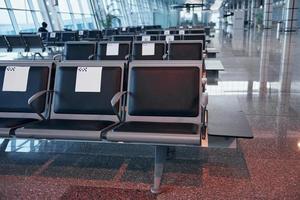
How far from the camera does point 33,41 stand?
977 cm

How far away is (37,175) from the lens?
108 inches

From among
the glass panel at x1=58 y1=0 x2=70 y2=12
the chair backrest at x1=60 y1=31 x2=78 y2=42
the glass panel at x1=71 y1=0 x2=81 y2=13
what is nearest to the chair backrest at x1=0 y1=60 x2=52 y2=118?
the chair backrest at x1=60 y1=31 x2=78 y2=42

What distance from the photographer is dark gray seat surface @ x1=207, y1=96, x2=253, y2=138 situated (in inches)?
106

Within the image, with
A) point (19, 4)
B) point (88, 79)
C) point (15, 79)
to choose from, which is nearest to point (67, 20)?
point (19, 4)

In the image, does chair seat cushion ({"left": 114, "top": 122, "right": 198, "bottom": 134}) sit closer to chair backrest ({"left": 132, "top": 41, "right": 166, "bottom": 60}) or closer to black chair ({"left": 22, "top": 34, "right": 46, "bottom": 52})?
chair backrest ({"left": 132, "top": 41, "right": 166, "bottom": 60})

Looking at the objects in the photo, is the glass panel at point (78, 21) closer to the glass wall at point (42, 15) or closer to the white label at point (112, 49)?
the glass wall at point (42, 15)

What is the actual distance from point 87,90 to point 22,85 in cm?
59

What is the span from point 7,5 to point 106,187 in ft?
38.2

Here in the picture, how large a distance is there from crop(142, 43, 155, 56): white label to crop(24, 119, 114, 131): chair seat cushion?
7.72 ft

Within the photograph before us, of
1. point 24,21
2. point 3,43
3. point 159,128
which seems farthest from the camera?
point 24,21

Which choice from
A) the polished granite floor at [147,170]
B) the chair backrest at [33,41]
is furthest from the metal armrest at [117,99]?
the chair backrest at [33,41]

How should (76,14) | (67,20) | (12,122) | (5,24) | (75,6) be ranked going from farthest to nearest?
(76,14), (75,6), (67,20), (5,24), (12,122)

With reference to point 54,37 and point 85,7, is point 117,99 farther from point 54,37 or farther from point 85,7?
point 85,7

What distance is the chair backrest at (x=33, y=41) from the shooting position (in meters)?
9.61
